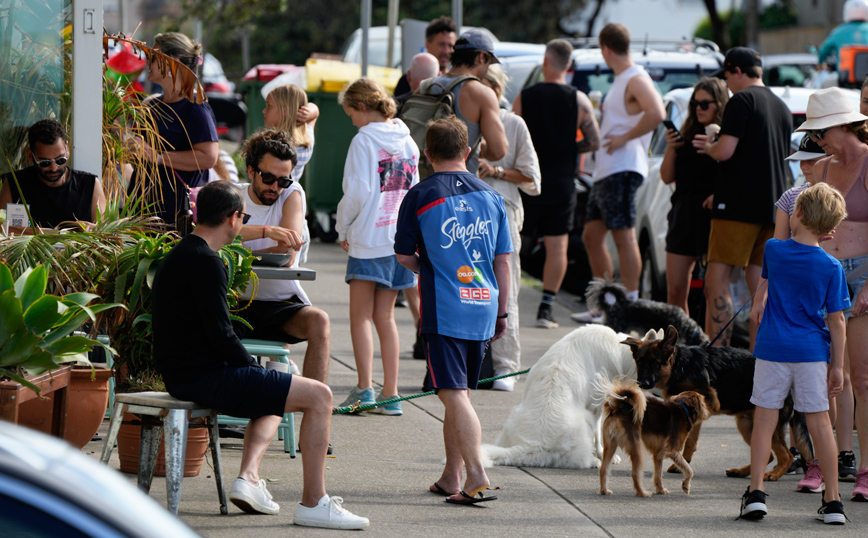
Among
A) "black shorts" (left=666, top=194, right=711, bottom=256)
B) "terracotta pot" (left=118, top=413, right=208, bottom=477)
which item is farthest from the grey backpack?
"terracotta pot" (left=118, top=413, right=208, bottom=477)

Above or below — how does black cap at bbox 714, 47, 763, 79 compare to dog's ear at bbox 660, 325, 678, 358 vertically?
above

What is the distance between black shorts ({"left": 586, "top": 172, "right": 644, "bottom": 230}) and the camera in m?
9.25

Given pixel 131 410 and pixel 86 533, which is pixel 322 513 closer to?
pixel 131 410

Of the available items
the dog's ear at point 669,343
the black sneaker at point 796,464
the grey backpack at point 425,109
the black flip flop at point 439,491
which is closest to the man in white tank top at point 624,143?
the grey backpack at point 425,109

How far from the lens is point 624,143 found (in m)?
9.15

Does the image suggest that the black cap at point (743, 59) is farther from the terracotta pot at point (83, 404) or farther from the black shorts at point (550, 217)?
the terracotta pot at point (83, 404)

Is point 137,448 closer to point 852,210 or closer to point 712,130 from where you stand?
point 852,210

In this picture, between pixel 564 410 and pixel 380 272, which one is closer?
pixel 564 410

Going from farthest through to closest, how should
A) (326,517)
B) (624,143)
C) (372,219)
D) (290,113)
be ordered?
(624,143) → (290,113) → (372,219) → (326,517)

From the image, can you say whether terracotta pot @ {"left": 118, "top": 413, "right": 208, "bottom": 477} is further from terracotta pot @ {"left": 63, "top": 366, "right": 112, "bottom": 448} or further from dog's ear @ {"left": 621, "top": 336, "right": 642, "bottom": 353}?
dog's ear @ {"left": 621, "top": 336, "right": 642, "bottom": 353}

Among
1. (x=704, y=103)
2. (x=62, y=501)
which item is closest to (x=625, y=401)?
(x=704, y=103)

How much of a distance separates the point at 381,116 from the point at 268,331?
1.68m

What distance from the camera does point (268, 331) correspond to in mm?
5414

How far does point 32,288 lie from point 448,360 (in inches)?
71.0
